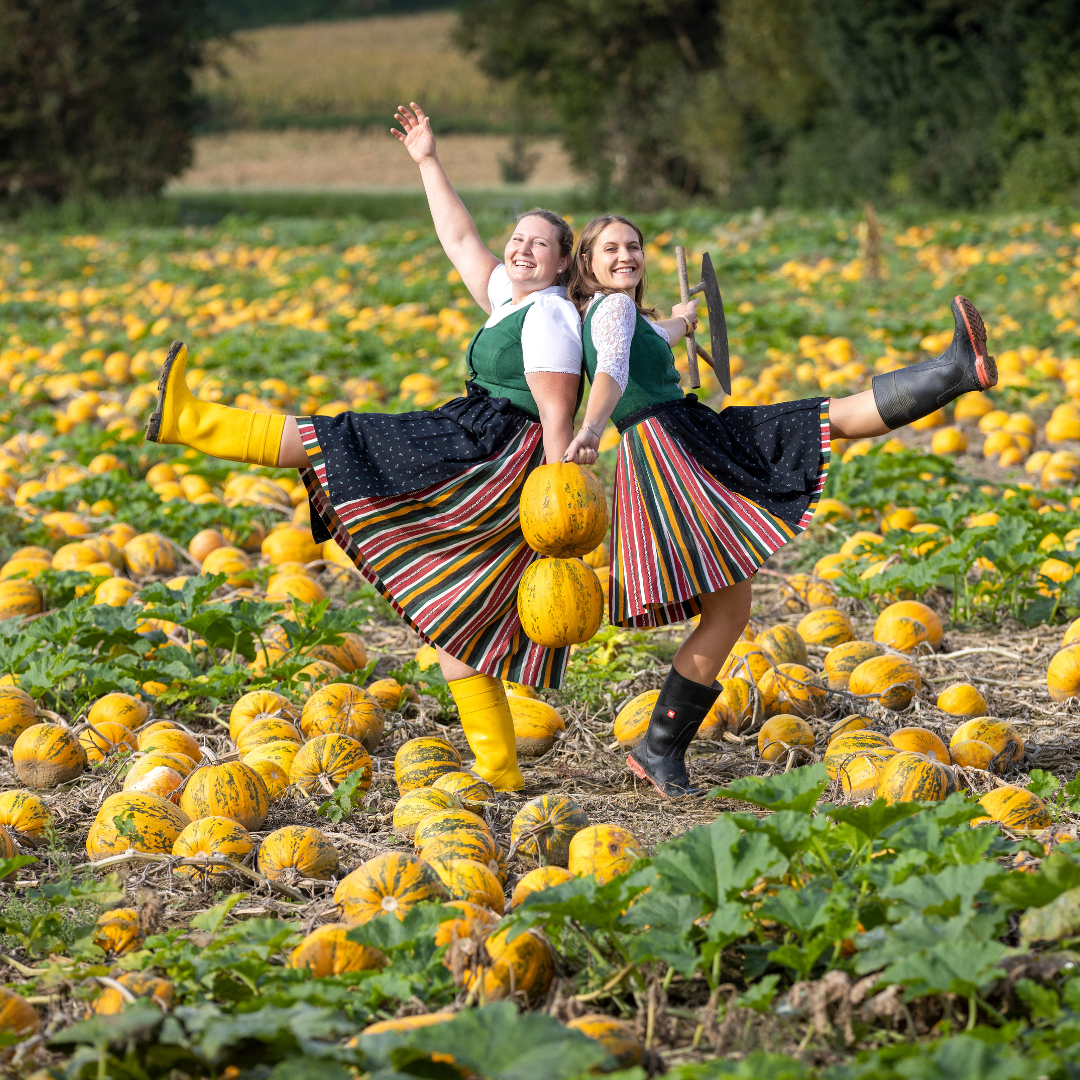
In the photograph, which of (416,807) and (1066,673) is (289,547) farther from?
(1066,673)

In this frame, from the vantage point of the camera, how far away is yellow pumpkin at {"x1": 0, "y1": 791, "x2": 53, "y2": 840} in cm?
309

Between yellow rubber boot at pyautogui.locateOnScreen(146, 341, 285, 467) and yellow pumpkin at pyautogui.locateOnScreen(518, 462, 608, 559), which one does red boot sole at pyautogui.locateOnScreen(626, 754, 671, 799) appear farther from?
yellow rubber boot at pyautogui.locateOnScreen(146, 341, 285, 467)

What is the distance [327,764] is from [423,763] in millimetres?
264

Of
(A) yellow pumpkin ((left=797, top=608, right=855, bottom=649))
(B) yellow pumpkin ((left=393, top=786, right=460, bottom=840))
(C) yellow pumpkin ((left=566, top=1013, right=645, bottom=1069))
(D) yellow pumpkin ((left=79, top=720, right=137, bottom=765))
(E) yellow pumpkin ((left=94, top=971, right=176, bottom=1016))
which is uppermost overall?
(E) yellow pumpkin ((left=94, top=971, right=176, bottom=1016))

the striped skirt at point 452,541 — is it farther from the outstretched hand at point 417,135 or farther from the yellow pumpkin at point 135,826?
the outstretched hand at point 417,135

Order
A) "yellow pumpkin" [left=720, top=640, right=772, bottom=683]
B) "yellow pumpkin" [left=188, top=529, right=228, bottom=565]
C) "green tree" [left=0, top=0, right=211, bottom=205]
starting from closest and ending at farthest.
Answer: "yellow pumpkin" [left=720, top=640, right=772, bottom=683], "yellow pumpkin" [left=188, top=529, right=228, bottom=565], "green tree" [left=0, top=0, right=211, bottom=205]

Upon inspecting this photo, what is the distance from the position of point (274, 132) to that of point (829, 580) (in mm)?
49861

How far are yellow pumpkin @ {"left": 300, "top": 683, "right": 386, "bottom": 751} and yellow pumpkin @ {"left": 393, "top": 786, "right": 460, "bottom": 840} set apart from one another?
0.52m

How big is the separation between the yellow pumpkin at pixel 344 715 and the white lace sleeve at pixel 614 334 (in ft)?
4.20

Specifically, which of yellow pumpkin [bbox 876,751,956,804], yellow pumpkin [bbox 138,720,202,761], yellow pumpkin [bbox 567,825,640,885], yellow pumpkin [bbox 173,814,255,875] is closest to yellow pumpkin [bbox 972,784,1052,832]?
yellow pumpkin [bbox 876,751,956,804]

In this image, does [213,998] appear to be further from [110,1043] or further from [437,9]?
[437,9]

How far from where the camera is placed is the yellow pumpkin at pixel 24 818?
10.1ft

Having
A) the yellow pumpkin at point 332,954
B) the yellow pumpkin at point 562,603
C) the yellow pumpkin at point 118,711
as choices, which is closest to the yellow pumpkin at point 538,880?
the yellow pumpkin at point 332,954

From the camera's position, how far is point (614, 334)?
3189 mm
